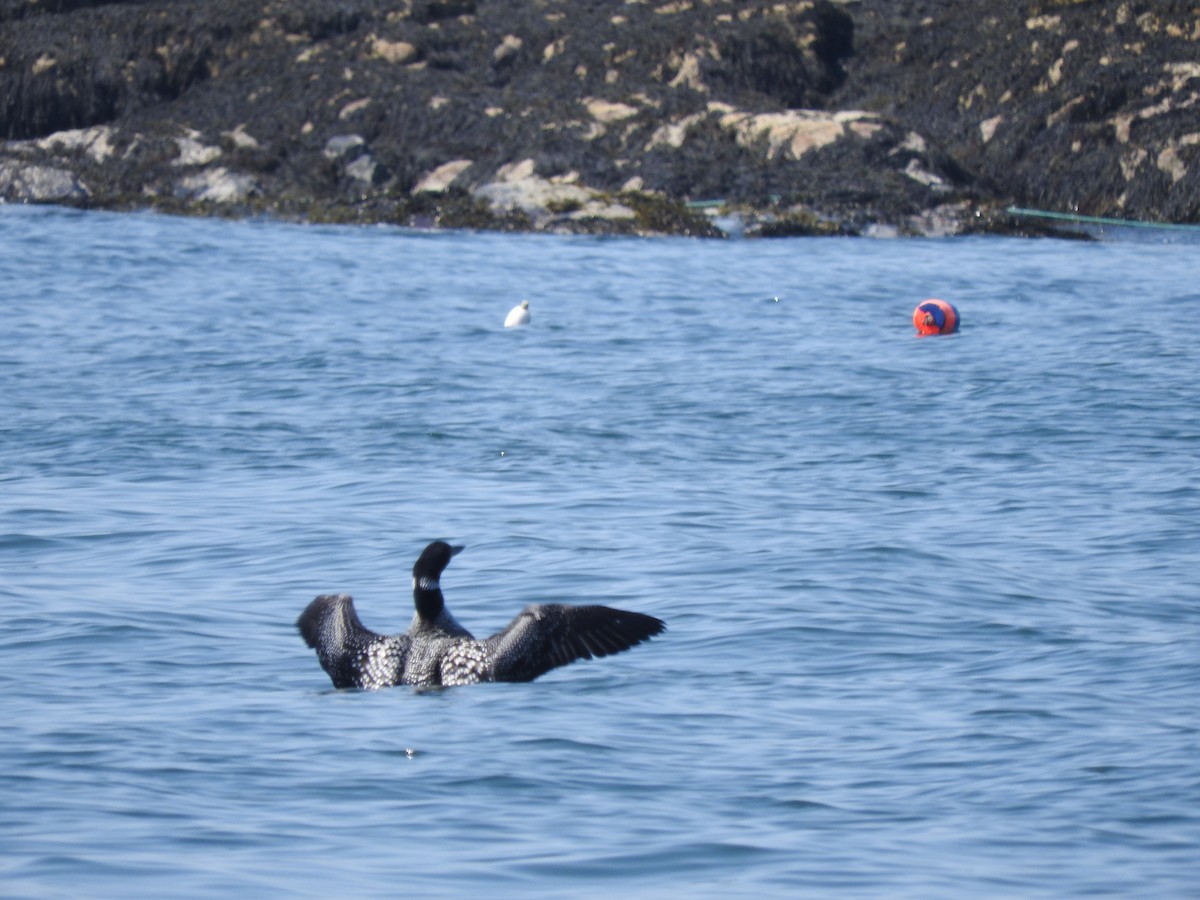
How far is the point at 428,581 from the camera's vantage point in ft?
25.3

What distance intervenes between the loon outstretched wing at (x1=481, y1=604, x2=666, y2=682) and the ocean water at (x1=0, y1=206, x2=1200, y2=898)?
0.81ft

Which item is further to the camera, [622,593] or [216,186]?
[216,186]

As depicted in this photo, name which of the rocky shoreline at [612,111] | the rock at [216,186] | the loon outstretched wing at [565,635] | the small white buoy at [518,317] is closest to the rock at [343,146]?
the rocky shoreline at [612,111]

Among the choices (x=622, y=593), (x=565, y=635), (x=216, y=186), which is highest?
(x=216, y=186)

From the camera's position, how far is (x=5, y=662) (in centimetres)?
819

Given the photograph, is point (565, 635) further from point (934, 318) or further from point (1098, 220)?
point (1098, 220)

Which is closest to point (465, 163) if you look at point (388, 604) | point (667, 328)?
point (667, 328)

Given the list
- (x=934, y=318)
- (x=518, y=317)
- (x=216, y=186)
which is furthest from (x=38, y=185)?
(x=934, y=318)

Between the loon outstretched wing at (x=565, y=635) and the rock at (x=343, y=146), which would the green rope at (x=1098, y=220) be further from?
the loon outstretched wing at (x=565, y=635)

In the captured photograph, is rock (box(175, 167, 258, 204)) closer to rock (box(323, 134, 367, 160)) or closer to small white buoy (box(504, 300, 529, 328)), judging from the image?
rock (box(323, 134, 367, 160))

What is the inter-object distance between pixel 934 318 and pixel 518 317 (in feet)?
16.3

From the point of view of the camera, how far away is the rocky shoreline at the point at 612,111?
30.4 metres

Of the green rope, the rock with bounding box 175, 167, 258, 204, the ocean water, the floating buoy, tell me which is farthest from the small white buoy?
the rock with bounding box 175, 167, 258, 204

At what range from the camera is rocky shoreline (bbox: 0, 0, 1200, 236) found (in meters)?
30.4
